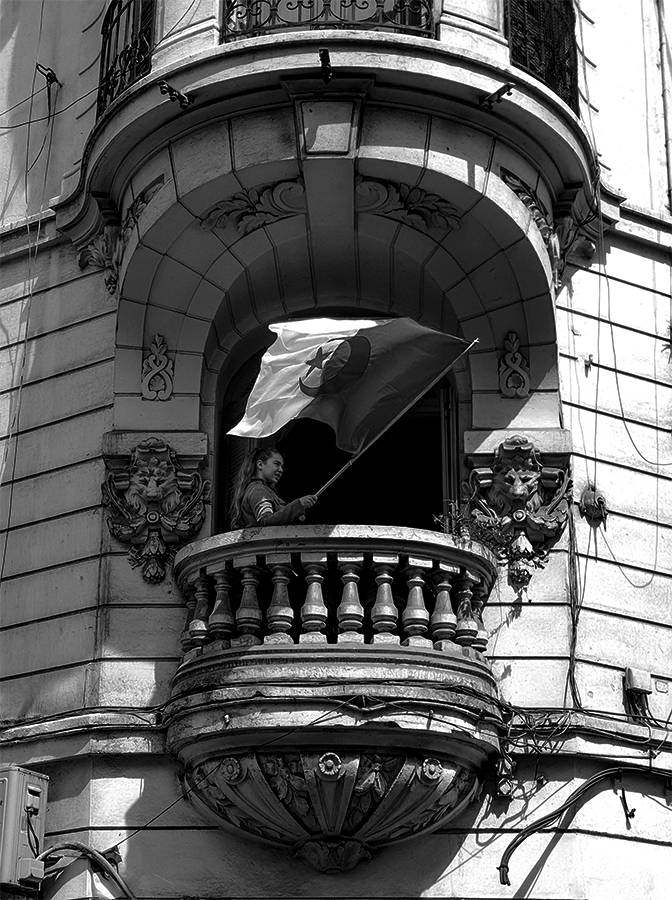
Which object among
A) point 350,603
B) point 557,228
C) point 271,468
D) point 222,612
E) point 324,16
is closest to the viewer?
point 350,603

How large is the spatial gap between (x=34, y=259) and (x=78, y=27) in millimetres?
2857

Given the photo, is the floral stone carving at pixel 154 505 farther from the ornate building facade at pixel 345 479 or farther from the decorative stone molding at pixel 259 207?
the decorative stone molding at pixel 259 207

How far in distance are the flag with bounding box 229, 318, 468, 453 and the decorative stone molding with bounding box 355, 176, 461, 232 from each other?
1.26 meters

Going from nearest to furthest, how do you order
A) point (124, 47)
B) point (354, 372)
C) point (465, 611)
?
point (465, 611)
point (354, 372)
point (124, 47)

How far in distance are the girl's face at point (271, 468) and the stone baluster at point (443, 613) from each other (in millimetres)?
1764

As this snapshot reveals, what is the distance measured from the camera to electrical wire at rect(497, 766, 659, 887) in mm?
12852

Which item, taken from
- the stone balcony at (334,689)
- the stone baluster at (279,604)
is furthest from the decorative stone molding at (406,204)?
the stone baluster at (279,604)

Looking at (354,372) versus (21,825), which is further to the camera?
(354,372)

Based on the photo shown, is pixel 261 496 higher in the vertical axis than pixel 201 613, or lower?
higher

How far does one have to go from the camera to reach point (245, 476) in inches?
553

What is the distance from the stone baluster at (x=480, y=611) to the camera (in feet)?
43.8

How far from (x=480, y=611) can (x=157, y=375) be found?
372cm

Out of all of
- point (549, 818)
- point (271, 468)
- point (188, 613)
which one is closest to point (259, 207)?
point (271, 468)

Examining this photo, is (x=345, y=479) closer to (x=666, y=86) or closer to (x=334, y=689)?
(x=334, y=689)
